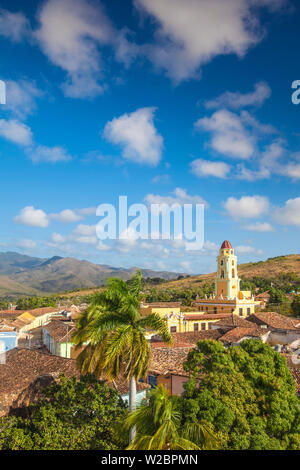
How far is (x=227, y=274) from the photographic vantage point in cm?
5256

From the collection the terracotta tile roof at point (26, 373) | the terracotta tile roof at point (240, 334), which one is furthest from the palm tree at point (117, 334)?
the terracotta tile roof at point (240, 334)

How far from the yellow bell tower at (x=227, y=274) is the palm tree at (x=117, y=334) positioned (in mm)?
43507

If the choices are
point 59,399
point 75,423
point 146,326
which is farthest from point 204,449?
point 59,399

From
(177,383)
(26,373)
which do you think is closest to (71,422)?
(26,373)

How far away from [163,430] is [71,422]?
3.74m

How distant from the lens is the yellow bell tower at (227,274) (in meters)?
52.3

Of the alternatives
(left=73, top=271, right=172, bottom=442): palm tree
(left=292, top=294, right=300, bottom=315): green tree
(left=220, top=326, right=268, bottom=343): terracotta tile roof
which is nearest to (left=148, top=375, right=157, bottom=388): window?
(left=220, top=326, right=268, bottom=343): terracotta tile roof

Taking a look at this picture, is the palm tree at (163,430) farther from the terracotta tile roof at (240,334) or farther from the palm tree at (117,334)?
the terracotta tile roof at (240,334)

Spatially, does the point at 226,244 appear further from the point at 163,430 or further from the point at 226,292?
the point at 163,430

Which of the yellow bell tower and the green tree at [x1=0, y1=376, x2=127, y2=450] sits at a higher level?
the yellow bell tower

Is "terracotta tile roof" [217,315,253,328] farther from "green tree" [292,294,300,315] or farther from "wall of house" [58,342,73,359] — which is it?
"wall of house" [58,342,73,359]

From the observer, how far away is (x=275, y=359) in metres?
11.7

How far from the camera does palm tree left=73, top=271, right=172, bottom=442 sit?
929cm

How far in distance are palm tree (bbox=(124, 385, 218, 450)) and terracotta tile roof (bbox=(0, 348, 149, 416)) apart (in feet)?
19.3
